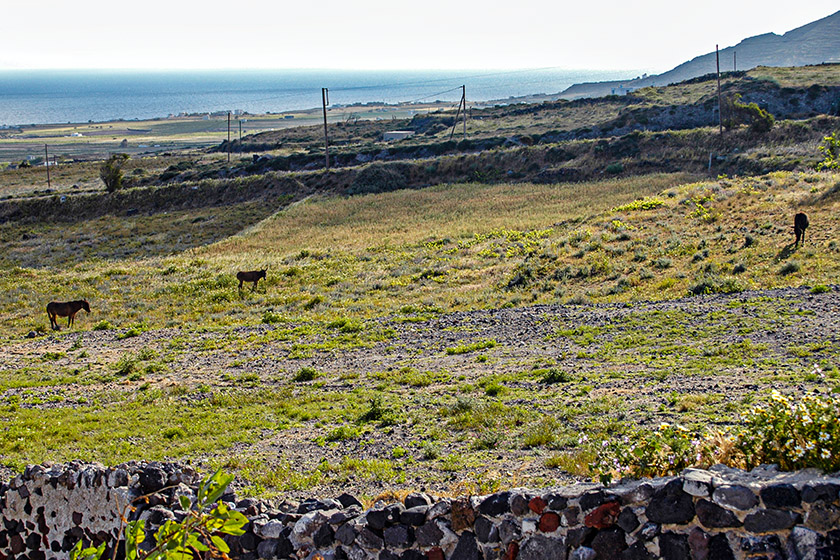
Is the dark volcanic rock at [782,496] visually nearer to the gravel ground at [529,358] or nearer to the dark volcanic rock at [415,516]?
the dark volcanic rock at [415,516]

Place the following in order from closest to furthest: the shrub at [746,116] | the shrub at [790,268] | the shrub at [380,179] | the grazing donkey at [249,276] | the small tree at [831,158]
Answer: the shrub at [790,268] < the grazing donkey at [249,276] < the small tree at [831,158] < the shrub at [746,116] < the shrub at [380,179]

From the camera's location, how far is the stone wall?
5.18 metres

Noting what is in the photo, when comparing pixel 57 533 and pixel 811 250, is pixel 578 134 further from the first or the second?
pixel 57 533

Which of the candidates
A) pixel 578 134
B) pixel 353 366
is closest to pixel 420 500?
pixel 353 366

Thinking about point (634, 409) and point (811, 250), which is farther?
point (811, 250)

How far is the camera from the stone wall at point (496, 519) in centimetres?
518

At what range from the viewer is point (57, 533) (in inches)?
290

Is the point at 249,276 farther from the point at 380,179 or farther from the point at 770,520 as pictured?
the point at 380,179

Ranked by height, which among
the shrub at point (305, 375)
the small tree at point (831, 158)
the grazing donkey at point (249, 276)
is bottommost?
the shrub at point (305, 375)

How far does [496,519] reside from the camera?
597cm

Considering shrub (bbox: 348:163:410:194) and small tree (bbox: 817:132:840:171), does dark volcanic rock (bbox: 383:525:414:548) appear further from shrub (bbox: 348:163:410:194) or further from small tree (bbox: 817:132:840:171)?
shrub (bbox: 348:163:410:194)

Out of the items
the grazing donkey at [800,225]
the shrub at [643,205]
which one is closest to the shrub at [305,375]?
the grazing donkey at [800,225]

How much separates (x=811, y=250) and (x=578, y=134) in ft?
198

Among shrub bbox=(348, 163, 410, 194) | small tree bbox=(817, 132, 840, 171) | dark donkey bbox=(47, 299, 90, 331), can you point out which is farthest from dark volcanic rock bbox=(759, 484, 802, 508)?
shrub bbox=(348, 163, 410, 194)
